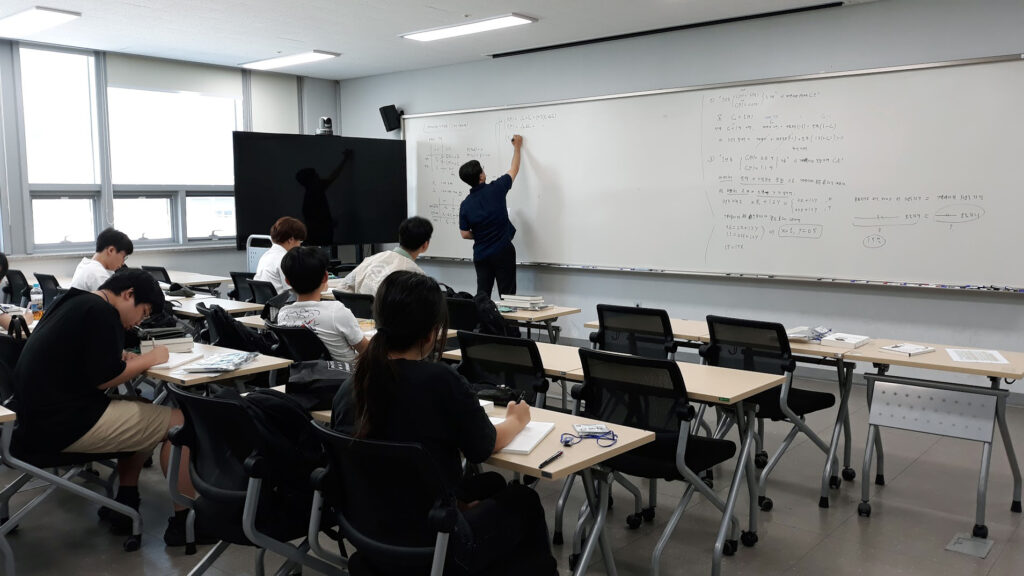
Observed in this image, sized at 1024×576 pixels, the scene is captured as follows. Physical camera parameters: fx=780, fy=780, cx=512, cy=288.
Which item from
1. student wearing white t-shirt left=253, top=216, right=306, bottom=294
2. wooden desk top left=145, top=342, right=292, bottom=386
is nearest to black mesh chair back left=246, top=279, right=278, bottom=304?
student wearing white t-shirt left=253, top=216, right=306, bottom=294

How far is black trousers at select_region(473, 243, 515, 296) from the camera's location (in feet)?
24.8

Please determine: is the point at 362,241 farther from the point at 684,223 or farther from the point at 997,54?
the point at 997,54

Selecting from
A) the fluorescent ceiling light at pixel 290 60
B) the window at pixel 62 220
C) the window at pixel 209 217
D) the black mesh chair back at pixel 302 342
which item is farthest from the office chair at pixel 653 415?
the window at pixel 209 217

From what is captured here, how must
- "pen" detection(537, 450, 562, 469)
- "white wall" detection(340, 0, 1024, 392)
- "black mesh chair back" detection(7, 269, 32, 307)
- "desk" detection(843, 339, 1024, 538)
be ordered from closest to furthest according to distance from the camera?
"pen" detection(537, 450, 562, 469), "desk" detection(843, 339, 1024, 538), "white wall" detection(340, 0, 1024, 392), "black mesh chair back" detection(7, 269, 32, 307)

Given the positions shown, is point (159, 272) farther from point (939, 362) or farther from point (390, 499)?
point (939, 362)

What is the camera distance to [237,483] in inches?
96.1

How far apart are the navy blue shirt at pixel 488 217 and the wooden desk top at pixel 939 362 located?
13.2 feet

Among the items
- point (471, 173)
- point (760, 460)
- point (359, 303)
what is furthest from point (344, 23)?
point (760, 460)

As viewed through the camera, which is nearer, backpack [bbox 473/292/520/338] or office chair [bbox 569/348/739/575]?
office chair [bbox 569/348/739/575]

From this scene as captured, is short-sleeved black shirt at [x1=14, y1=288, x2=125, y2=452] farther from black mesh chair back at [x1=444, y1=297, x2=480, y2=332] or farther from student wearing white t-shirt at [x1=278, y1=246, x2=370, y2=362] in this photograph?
black mesh chair back at [x1=444, y1=297, x2=480, y2=332]

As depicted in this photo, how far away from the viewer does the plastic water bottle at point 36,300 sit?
4.95 m

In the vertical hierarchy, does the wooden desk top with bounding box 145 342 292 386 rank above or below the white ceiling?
below

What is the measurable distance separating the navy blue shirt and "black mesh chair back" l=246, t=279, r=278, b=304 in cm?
242

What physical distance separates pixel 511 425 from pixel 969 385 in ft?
8.38
